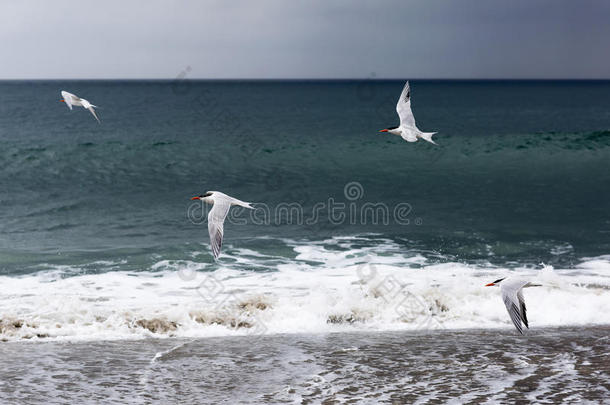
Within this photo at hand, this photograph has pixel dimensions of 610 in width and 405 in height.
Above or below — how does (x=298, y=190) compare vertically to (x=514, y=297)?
above

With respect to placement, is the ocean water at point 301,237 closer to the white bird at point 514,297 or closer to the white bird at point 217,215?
the white bird at point 514,297

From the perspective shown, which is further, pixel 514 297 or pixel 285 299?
pixel 285 299

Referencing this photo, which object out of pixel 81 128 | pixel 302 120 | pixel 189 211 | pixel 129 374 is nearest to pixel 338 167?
pixel 189 211

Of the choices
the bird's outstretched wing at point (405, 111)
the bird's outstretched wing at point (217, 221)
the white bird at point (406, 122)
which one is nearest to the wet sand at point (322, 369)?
the bird's outstretched wing at point (217, 221)

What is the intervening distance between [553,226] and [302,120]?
137ft

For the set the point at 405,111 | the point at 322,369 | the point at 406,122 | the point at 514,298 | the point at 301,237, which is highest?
the point at 405,111

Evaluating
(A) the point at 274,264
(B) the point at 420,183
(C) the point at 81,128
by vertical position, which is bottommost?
(A) the point at 274,264

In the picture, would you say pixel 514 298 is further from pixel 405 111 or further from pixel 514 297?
pixel 405 111

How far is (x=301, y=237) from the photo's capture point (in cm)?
1675

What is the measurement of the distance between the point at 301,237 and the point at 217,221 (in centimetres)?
654

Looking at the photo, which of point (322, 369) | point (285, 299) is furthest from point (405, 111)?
point (322, 369)

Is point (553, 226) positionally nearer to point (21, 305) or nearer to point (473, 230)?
point (473, 230)

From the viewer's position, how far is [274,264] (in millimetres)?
14188

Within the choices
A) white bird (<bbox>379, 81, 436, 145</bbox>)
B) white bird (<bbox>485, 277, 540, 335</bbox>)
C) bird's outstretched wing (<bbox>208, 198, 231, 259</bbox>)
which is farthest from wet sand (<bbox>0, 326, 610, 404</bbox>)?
white bird (<bbox>379, 81, 436, 145</bbox>)
